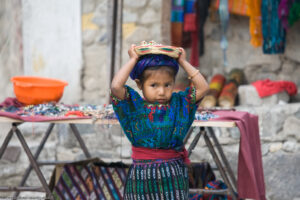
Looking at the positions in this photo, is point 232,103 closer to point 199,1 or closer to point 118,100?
point 199,1

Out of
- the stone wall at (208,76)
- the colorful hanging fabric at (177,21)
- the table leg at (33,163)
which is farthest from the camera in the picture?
the colorful hanging fabric at (177,21)

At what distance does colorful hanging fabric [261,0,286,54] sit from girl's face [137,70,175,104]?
2.50 meters

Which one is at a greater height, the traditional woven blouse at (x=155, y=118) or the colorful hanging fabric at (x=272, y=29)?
A: the colorful hanging fabric at (x=272, y=29)

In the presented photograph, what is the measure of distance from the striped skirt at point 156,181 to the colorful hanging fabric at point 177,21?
274cm

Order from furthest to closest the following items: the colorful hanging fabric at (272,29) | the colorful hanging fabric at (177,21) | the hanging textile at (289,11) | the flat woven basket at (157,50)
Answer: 1. the colorful hanging fabric at (177,21)
2. the colorful hanging fabric at (272,29)
3. the hanging textile at (289,11)
4. the flat woven basket at (157,50)

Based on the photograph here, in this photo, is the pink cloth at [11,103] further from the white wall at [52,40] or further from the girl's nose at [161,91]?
the white wall at [52,40]

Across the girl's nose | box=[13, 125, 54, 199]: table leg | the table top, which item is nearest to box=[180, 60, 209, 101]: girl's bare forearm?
the girl's nose

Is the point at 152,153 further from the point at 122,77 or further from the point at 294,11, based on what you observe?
Result: the point at 294,11

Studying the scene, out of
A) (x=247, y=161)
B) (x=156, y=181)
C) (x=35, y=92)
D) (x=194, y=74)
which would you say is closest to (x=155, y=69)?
(x=194, y=74)

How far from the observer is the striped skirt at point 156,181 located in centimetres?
243

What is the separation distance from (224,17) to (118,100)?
2.53 m

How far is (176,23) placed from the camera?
5.04m

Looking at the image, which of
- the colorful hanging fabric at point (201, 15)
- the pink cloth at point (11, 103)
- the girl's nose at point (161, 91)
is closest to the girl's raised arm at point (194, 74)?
the girl's nose at point (161, 91)

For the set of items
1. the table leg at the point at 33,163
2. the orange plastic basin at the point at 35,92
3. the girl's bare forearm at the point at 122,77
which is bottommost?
the table leg at the point at 33,163
